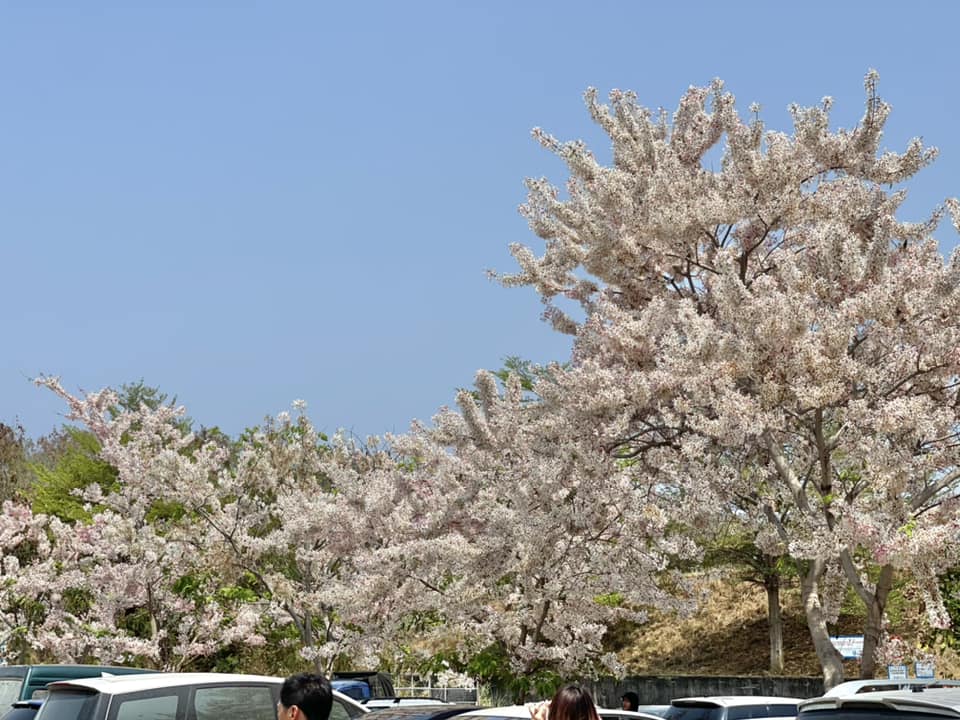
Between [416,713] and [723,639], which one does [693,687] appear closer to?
[723,639]

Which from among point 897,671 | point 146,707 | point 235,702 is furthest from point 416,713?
point 897,671

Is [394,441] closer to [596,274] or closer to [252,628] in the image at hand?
[252,628]

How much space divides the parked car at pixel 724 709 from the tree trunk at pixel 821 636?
1.34m

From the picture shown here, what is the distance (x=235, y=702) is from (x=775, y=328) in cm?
750

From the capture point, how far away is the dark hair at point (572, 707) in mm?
5826

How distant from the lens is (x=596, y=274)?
17.6 metres

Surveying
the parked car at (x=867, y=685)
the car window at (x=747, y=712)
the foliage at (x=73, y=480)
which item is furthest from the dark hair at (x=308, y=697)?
the foliage at (x=73, y=480)

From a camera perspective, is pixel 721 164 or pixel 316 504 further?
pixel 316 504

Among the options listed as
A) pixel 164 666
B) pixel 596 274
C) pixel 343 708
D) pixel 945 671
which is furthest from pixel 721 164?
pixel 164 666

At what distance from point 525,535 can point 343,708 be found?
6037 millimetres

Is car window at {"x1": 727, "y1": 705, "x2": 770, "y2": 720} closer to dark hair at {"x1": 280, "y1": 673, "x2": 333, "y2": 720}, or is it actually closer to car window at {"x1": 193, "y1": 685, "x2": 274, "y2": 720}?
car window at {"x1": 193, "y1": 685, "x2": 274, "y2": 720}

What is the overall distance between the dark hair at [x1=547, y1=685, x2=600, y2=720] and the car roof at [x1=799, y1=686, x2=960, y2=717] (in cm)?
114

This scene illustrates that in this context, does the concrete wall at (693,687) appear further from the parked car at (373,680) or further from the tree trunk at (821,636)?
the tree trunk at (821,636)

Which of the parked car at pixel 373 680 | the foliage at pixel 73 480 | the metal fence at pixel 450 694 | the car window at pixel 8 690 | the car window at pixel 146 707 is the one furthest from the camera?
the foliage at pixel 73 480
